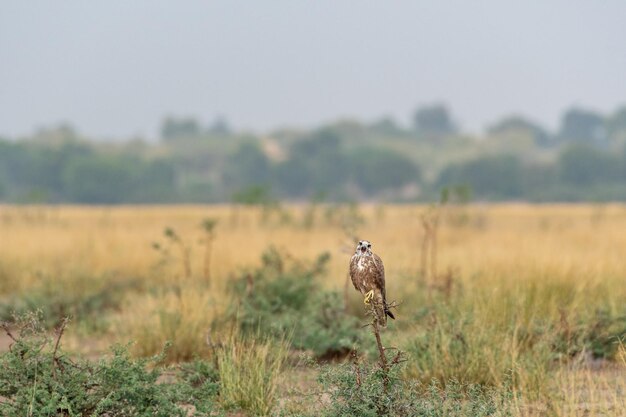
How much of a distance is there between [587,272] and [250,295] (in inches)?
143

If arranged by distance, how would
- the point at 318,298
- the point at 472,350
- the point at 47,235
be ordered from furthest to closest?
1. the point at 47,235
2. the point at 318,298
3. the point at 472,350

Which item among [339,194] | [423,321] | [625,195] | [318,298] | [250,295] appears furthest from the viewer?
[339,194]

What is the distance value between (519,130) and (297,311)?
145071 mm

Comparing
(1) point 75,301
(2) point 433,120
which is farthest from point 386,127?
(1) point 75,301

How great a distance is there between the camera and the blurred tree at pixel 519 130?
147 m

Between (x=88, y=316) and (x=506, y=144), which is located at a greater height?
(x=506, y=144)

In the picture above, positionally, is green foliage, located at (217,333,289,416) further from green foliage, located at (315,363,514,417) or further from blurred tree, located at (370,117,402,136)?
blurred tree, located at (370,117,402,136)

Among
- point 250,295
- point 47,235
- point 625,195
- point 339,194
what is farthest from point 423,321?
point 339,194

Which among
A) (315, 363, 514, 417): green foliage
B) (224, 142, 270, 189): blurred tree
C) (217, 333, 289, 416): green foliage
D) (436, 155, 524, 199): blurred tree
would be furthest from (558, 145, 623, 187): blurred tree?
(315, 363, 514, 417): green foliage

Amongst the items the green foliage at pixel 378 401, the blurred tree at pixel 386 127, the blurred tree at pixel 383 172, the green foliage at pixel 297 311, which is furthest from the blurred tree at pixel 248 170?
the green foliage at pixel 378 401

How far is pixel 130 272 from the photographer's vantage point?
41.8ft

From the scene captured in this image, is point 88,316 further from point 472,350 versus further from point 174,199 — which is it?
point 174,199

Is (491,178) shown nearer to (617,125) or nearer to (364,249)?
(617,125)

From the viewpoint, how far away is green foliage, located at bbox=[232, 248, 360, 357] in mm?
7410
